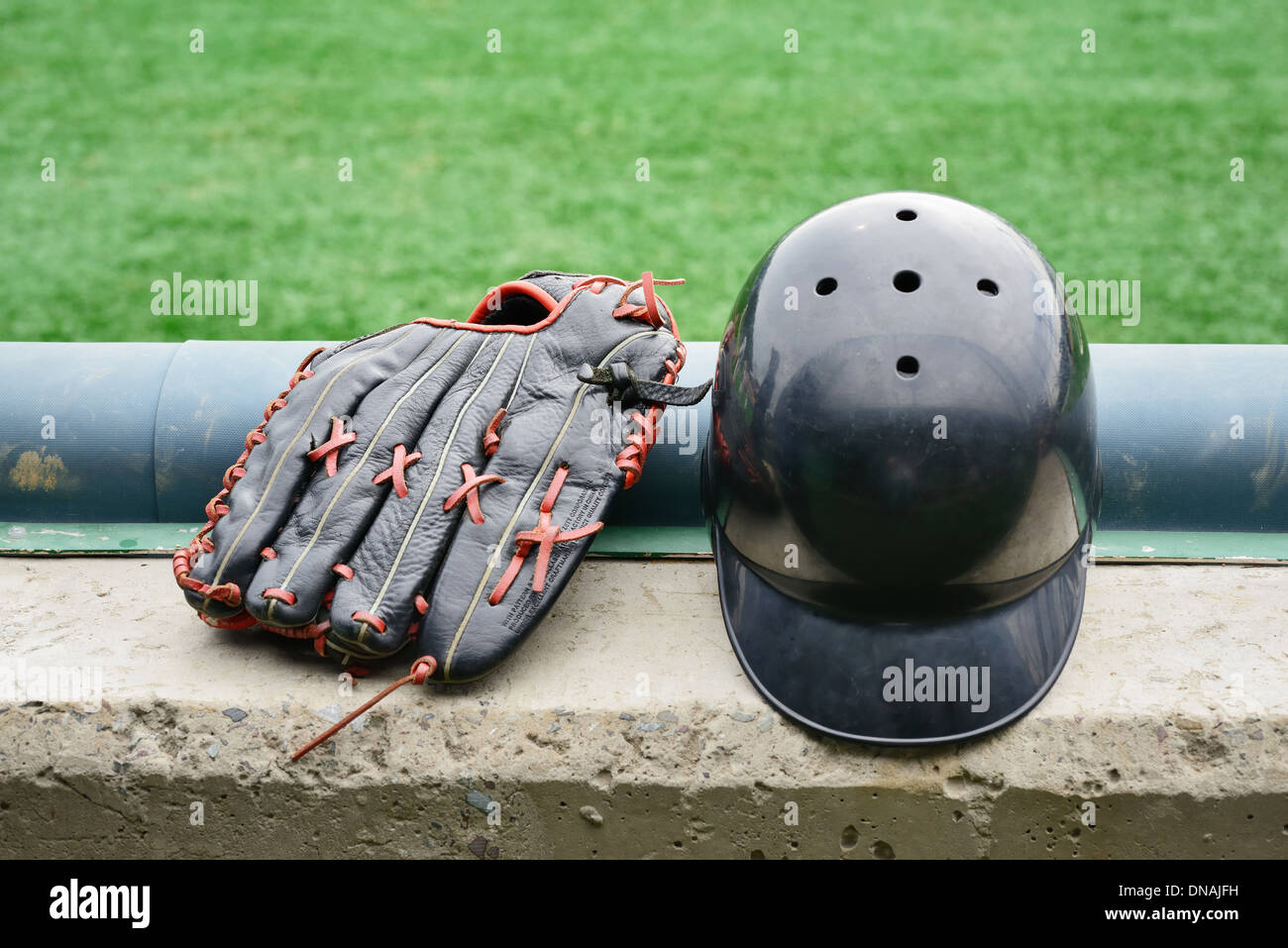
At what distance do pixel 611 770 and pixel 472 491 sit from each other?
43 centimetres

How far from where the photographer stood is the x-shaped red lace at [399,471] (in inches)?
60.8

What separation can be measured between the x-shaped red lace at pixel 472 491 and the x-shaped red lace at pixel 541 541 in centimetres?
7

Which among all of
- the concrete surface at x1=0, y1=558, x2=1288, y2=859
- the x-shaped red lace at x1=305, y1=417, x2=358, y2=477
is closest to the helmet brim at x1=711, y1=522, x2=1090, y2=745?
the concrete surface at x1=0, y1=558, x2=1288, y2=859

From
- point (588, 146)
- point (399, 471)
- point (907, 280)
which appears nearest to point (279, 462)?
point (399, 471)

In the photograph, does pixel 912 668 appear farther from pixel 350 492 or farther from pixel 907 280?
pixel 350 492

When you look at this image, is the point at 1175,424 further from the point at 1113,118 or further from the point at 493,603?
the point at 1113,118

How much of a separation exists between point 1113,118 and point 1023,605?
13.2 ft

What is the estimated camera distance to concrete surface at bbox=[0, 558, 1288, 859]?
1347mm

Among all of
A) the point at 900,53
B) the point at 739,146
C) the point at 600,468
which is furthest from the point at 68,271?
the point at 900,53

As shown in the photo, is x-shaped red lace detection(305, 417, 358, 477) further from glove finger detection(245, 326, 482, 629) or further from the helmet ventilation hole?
the helmet ventilation hole

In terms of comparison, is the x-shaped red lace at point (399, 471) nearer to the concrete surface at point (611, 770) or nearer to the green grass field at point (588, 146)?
the concrete surface at point (611, 770)

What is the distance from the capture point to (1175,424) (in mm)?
1808

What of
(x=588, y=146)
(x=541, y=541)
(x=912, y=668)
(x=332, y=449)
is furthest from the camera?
(x=588, y=146)

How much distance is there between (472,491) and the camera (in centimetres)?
153
